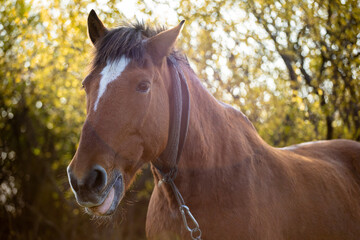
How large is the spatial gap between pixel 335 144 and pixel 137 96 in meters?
2.72

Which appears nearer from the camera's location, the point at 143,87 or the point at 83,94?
the point at 143,87

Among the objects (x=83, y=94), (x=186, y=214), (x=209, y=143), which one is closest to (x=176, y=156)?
(x=209, y=143)

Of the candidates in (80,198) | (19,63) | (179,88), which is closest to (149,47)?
(179,88)

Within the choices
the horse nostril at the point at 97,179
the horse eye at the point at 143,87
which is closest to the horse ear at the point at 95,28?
the horse eye at the point at 143,87

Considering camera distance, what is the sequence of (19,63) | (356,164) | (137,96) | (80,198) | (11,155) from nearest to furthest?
(80,198) → (137,96) → (356,164) → (19,63) → (11,155)

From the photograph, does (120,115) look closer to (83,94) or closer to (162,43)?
(162,43)

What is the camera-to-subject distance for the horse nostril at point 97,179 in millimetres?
1983

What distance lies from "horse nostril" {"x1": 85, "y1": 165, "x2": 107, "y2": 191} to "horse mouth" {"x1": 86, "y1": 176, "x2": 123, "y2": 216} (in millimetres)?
93

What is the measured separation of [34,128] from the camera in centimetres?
648

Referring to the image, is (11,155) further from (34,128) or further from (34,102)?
(34,102)

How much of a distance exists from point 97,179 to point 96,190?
0.06m

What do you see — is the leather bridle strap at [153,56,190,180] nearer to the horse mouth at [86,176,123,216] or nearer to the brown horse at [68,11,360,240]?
the brown horse at [68,11,360,240]

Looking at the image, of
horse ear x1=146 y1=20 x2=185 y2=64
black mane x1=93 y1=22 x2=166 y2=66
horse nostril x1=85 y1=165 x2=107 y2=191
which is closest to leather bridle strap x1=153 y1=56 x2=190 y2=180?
horse ear x1=146 y1=20 x2=185 y2=64

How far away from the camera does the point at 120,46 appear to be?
2383 millimetres
